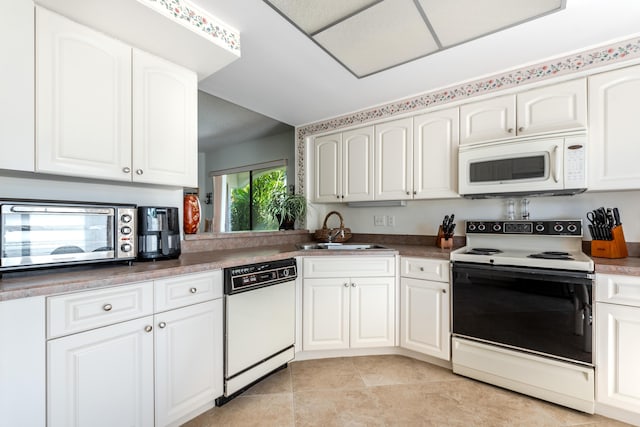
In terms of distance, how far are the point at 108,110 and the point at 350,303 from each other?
2.01 metres

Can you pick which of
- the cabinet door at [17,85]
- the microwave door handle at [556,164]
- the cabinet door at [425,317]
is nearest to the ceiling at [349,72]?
the microwave door handle at [556,164]

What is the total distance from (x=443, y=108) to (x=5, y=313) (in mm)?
2790

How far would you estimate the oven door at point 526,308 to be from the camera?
1.72m

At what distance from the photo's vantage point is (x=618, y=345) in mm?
1634

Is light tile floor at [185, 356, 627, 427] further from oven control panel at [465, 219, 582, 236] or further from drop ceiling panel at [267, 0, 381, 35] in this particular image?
drop ceiling panel at [267, 0, 381, 35]

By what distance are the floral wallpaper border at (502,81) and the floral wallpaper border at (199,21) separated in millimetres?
1465

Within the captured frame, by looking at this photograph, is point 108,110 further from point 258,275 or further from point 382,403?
point 382,403

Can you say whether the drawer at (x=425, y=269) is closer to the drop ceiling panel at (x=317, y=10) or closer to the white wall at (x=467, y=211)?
the white wall at (x=467, y=211)

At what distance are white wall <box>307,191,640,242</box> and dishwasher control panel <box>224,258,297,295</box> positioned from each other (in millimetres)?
1214

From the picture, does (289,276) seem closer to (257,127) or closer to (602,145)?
(602,145)

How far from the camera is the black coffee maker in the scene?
1663mm

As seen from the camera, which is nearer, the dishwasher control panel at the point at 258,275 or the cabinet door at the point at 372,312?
the dishwasher control panel at the point at 258,275

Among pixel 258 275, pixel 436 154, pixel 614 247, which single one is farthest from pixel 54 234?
pixel 614 247

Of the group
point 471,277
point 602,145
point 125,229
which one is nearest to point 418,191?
point 471,277
